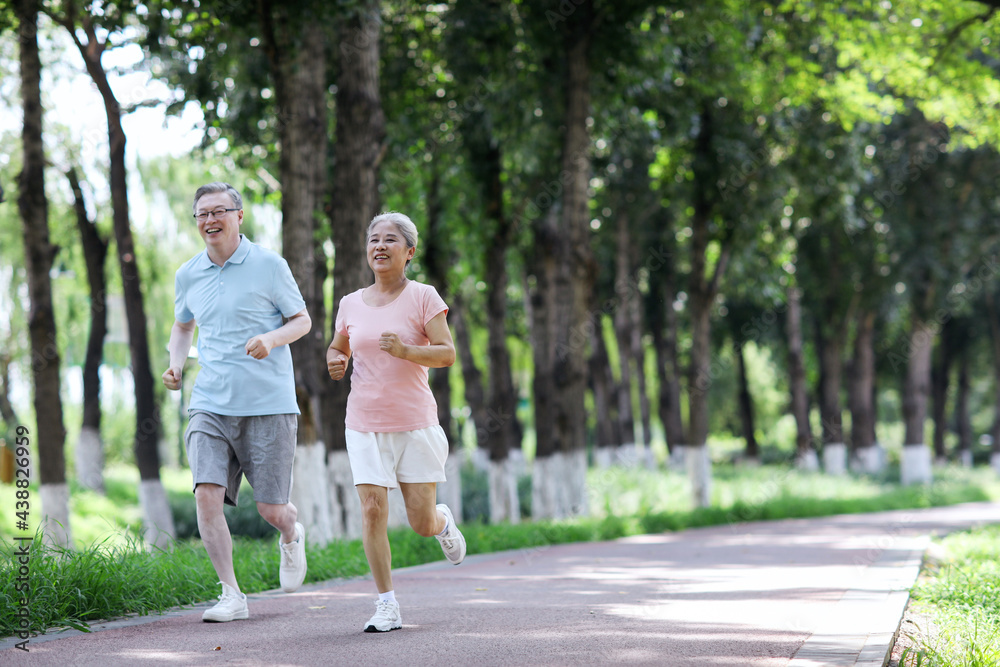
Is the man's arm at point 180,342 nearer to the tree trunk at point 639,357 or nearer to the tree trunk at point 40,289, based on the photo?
the tree trunk at point 40,289

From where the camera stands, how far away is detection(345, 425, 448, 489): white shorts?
4.92m

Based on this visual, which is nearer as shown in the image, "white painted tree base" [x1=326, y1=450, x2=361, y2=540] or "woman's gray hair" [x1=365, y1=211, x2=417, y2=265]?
"woman's gray hair" [x1=365, y1=211, x2=417, y2=265]

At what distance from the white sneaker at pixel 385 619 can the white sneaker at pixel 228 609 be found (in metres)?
0.78

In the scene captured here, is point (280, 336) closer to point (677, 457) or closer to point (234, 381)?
point (234, 381)

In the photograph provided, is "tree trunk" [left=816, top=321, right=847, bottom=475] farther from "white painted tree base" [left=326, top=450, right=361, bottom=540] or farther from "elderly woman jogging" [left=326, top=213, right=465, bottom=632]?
"elderly woman jogging" [left=326, top=213, right=465, bottom=632]

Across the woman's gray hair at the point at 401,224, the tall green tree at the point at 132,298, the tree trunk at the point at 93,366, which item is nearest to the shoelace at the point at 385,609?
the woman's gray hair at the point at 401,224

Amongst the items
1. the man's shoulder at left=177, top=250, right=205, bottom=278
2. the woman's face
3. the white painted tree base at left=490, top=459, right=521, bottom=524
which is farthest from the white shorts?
the white painted tree base at left=490, top=459, right=521, bottom=524

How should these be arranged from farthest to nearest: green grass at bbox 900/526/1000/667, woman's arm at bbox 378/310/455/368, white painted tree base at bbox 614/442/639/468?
1. white painted tree base at bbox 614/442/639/468
2. woman's arm at bbox 378/310/455/368
3. green grass at bbox 900/526/1000/667

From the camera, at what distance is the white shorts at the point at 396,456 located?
4922mm

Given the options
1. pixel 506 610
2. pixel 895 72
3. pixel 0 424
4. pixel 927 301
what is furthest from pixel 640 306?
pixel 506 610

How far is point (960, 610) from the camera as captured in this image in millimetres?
5758

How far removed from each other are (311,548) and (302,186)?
3879mm

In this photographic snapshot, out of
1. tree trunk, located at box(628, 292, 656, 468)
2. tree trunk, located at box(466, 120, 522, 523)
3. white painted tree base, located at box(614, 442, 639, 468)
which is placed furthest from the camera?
tree trunk, located at box(628, 292, 656, 468)

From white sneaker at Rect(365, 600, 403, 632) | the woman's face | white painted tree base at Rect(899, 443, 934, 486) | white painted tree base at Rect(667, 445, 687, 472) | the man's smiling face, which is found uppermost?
the man's smiling face
